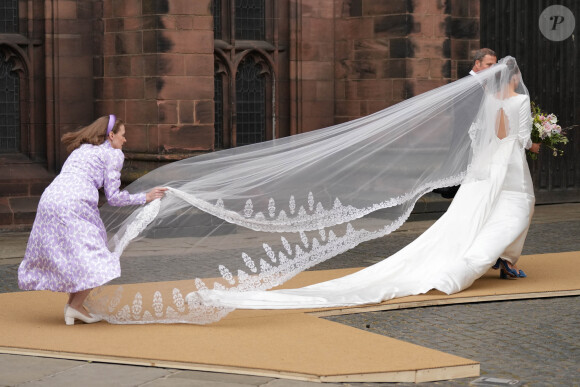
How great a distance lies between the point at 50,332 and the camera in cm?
775

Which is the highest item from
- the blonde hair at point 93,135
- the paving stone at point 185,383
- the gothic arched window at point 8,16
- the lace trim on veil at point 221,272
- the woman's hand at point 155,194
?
the gothic arched window at point 8,16

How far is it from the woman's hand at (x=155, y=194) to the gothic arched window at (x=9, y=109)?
6.58 meters

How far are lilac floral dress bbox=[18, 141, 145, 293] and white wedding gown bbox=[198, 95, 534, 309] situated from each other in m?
1.99

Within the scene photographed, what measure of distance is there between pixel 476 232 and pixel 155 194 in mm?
3086

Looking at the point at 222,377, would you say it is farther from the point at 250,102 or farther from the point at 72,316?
the point at 250,102

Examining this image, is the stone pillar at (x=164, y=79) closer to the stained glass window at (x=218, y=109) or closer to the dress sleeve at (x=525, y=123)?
the stained glass window at (x=218, y=109)

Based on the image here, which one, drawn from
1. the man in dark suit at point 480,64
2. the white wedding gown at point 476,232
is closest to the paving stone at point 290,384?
the white wedding gown at point 476,232

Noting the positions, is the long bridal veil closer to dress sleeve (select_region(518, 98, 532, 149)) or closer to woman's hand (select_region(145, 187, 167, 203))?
woman's hand (select_region(145, 187, 167, 203))

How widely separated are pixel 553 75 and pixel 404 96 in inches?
127

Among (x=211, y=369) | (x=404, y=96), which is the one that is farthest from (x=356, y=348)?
(x=404, y=96)

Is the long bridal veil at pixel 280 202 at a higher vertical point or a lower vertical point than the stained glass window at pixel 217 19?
lower

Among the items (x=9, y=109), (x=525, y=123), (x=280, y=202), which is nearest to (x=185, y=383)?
(x=280, y=202)

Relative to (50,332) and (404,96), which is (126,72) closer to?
(404,96)

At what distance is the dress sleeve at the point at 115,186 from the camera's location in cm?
806
